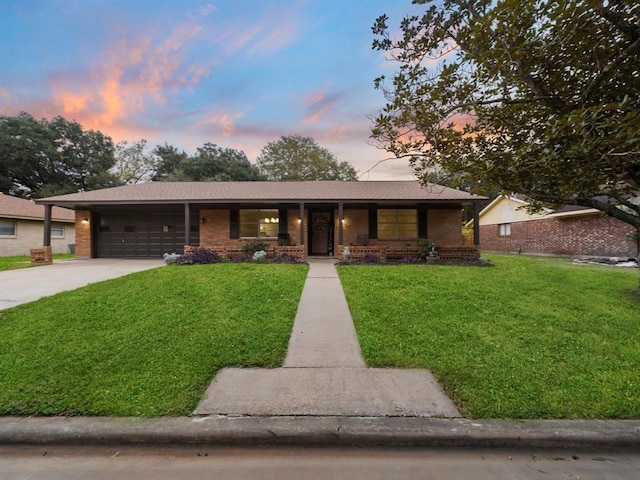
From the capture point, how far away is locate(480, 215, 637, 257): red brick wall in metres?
14.2

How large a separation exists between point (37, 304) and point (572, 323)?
930 cm

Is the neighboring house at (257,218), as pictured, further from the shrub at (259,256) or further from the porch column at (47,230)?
the shrub at (259,256)

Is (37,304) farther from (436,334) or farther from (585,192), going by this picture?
(585,192)

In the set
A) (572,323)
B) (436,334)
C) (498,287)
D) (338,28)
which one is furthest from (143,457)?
(338,28)

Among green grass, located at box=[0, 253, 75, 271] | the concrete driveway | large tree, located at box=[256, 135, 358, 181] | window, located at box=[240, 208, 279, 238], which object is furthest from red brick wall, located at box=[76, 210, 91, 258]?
large tree, located at box=[256, 135, 358, 181]

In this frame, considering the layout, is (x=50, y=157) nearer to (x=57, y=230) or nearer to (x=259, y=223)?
(x=57, y=230)

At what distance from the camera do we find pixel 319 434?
2361 millimetres

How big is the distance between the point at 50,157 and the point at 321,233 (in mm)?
29650

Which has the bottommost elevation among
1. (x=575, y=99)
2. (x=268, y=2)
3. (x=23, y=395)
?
(x=23, y=395)

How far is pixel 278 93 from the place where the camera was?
11727 mm

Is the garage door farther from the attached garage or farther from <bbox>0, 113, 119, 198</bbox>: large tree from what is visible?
<bbox>0, 113, 119, 198</bbox>: large tree

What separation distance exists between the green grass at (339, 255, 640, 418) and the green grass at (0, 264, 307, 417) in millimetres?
1630

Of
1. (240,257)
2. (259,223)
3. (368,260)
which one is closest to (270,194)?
(259,223)

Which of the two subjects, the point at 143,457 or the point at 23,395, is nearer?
the point at 143,457
